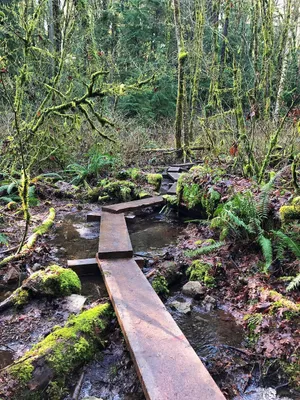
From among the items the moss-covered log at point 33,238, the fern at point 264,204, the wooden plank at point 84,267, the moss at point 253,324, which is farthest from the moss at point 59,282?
the fern at point 264,204

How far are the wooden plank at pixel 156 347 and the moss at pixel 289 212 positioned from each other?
2.29 m

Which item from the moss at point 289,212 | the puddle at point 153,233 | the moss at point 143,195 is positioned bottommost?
the puddle at point 153,233

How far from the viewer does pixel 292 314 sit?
3.54 metres

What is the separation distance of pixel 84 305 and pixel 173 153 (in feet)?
36.6

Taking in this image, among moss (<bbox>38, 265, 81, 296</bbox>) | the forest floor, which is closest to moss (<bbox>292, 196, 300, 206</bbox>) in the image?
the forest floor

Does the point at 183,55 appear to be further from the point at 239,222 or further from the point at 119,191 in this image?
the point at 239,222

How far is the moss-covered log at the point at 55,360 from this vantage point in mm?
2582

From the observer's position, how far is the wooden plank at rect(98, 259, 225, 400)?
2.48 meters

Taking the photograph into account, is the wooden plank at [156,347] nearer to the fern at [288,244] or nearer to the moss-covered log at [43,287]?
the moss-covered log at [43,287]

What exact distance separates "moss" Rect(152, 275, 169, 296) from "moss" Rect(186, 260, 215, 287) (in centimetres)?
48

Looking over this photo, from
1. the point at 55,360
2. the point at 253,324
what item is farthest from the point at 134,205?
the point at 55,360

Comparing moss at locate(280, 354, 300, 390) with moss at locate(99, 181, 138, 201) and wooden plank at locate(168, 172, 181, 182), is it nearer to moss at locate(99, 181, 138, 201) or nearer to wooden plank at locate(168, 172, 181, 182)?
moss at locate(99, 181, 138, 201)

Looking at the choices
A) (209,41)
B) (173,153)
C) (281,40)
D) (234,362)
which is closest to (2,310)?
(234,362)

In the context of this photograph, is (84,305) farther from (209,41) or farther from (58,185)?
(209,41)
